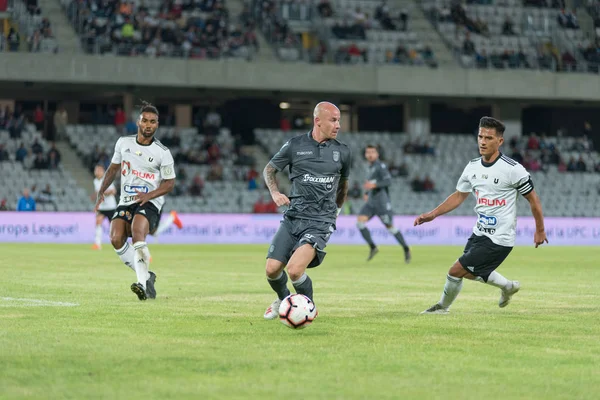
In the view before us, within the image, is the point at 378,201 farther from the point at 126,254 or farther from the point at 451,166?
the point at 451,166

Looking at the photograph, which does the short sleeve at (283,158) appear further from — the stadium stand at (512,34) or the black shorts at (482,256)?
the stadium stand at (512,34)

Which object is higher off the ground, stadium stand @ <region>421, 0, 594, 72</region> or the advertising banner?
stadium stand @ <region>421, 0, 594, 72</region>

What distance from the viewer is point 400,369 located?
7598 mm

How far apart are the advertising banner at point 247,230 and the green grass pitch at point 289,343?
17406 mm

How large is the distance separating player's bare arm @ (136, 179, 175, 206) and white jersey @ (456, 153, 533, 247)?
357 cm

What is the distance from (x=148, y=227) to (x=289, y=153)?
305 centimetres

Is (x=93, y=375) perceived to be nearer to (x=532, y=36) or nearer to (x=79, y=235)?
(x=79, y=235)

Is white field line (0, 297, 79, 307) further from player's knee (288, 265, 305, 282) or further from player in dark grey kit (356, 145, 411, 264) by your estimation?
player in dark grey kit (356, 145, 411, 264)

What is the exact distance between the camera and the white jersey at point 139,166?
43.0ft

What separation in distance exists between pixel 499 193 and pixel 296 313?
2973mm

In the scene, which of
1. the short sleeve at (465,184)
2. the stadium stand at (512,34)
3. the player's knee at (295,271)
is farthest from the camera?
the stadium stand at (512,34)

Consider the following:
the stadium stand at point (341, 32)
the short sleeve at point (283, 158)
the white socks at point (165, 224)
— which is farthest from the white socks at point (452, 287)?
the stadium stand at point (341, 32)

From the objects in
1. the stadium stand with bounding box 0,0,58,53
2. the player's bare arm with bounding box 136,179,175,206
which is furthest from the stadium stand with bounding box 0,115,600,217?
the player's bare arm with bounding box 136,179,175,206

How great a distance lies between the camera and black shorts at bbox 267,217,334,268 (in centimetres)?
1055
